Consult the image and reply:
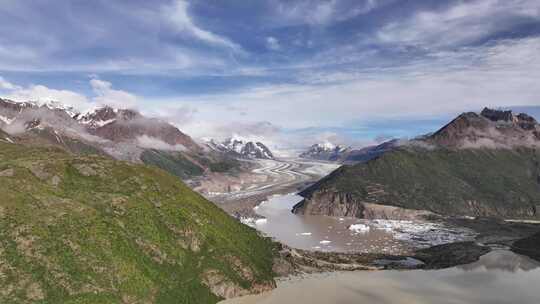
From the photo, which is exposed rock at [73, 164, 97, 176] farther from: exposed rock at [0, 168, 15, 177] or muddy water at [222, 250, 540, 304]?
muddy water at [222, 250, 540, 304]

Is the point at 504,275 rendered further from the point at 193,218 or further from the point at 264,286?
the point at 193,218

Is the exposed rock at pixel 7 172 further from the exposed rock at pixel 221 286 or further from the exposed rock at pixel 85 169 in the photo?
the exposed rock at pixel 221 286

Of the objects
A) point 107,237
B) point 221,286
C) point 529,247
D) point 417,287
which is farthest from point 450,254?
point 107,237

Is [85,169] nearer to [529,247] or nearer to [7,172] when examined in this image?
[7,172]

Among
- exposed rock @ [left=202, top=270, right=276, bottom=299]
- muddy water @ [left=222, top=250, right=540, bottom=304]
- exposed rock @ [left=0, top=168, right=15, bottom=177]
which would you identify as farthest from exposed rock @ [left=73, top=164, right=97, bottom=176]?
muddy water @ [left=222, top=250, right=540, bottom=304]

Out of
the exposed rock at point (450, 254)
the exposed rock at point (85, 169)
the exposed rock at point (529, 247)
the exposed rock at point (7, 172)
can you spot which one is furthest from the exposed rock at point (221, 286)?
the exposed rock at point (529, 247)
